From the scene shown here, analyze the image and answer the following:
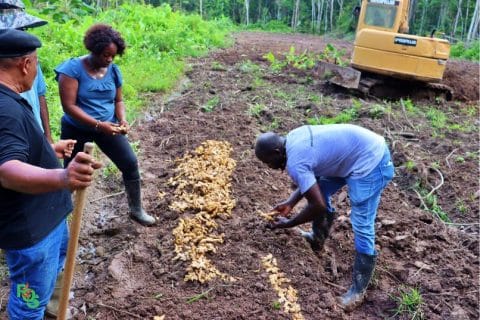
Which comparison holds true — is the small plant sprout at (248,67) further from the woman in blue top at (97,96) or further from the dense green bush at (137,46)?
the woman in blue top at (97,96)

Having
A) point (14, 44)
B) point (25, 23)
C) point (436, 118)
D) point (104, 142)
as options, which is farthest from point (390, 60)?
point (14, 44)

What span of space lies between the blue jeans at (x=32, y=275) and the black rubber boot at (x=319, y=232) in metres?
2.35

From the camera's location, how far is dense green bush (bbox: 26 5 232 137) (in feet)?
26.9

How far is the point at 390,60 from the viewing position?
9969mm

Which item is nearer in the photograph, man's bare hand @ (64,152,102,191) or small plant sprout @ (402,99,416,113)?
man's bare hand @ (64,152,102,191)

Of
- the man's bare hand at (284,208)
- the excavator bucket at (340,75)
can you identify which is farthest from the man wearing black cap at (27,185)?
the excavator bucket at (340,75)

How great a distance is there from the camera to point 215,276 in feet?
11.9

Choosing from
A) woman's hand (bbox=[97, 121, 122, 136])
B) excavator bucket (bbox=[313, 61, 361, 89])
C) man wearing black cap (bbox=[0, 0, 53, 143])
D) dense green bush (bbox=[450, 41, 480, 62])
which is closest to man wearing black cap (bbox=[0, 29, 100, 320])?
man wearing black cap (bbox=[0, 0, 53, 143])

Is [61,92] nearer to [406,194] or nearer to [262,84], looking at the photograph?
[406,194]

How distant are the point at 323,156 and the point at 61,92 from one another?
2080 mm

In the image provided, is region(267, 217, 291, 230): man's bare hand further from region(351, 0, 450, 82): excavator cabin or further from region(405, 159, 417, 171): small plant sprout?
region(351, 0, 450, 82): excavator cabin

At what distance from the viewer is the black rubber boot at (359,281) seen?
371cm

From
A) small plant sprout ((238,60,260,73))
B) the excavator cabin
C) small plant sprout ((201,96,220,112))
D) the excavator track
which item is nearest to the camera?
small plant sprout ((201,96,220,112))

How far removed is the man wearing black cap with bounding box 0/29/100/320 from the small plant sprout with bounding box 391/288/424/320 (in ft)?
9.07
